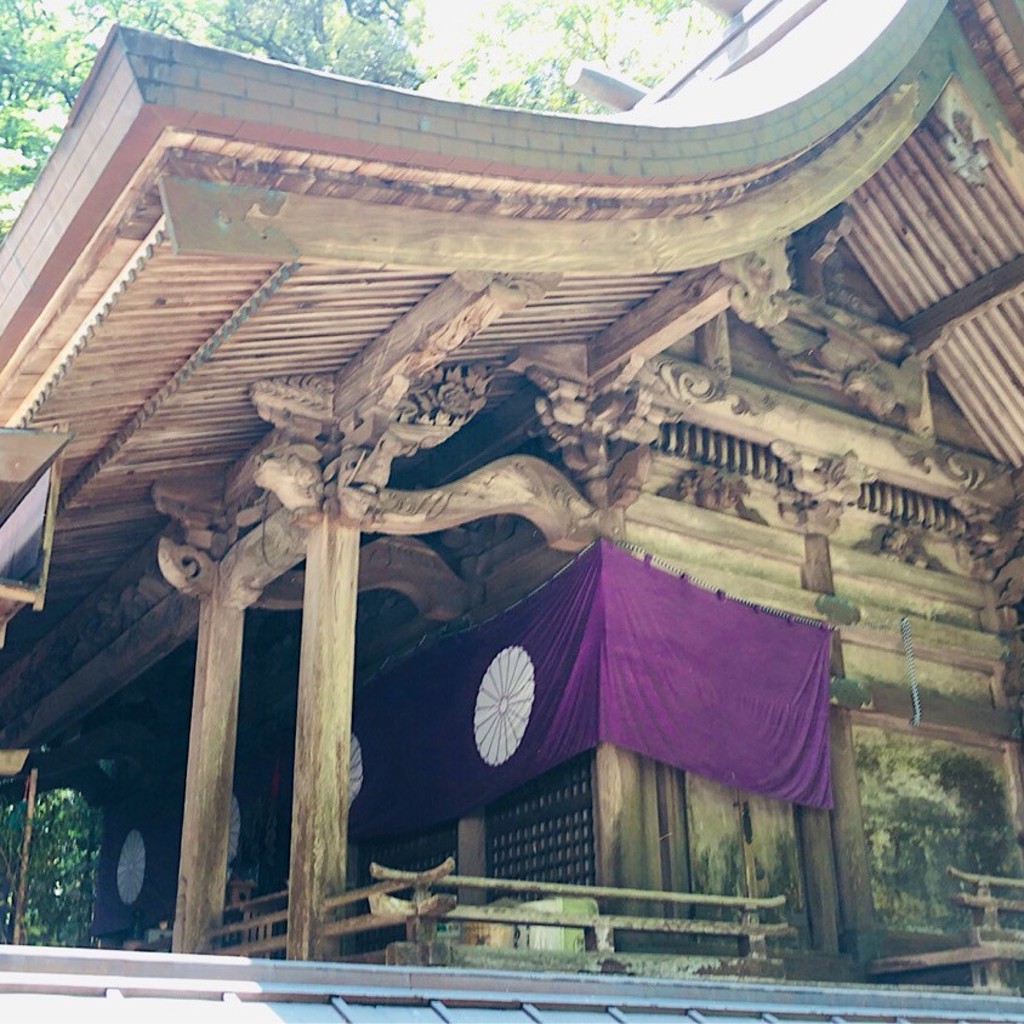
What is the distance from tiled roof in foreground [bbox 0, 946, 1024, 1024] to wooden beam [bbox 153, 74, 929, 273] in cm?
231

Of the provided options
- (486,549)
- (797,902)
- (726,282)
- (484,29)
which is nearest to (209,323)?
(726,282)

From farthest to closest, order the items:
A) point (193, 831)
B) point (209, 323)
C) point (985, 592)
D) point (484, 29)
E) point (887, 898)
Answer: point (484, 29), point (985, 592), point (887, 898), point (193, 831), point (209, 323)

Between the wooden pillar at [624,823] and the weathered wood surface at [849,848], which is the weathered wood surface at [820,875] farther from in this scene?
the wooden pillar at [624,823]

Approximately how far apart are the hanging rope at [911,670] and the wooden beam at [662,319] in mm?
2808

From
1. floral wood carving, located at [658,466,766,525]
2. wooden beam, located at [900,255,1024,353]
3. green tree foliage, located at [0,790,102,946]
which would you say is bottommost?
green tree foliage, located at [0,790,102,946]

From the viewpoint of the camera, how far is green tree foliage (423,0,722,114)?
20.0 metres

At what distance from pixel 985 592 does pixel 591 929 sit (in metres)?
4.52

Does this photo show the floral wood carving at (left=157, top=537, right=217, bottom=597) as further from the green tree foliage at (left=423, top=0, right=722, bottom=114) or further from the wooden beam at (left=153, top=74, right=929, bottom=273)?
the green tree foliage at (left=423, top=0, right=722, bottom=114)

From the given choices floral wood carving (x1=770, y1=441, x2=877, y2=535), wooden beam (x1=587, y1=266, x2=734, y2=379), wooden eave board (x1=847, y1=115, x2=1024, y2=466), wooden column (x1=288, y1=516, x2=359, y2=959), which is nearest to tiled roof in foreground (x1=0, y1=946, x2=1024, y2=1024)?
wooden column (x1=288, y1=516, x2=359, y2=959)

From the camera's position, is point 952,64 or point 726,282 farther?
point 952,64

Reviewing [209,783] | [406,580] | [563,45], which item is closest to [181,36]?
[563,45]

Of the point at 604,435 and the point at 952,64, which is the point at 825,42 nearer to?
the point at 952,64

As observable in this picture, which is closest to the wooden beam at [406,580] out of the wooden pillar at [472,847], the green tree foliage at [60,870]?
the wooden pillar at [472,847]

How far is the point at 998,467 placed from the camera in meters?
9.42
